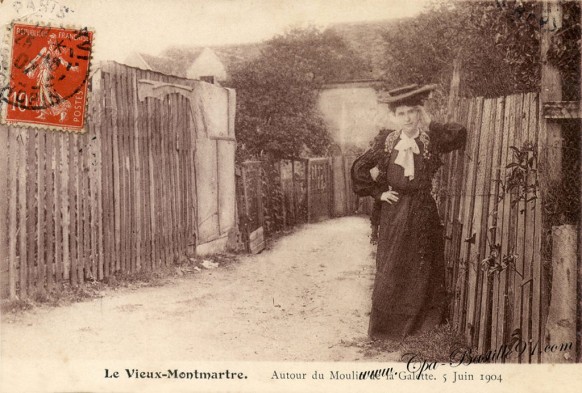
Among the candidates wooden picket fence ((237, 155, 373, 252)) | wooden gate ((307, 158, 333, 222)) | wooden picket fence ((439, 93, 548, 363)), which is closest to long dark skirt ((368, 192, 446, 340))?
wooden picket fence ((439, 93, 548, 363))

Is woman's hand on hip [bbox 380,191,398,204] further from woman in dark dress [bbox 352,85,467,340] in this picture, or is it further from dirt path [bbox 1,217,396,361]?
dirt path [bbox 1,217,396,361]

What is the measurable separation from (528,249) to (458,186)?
2.23 ft

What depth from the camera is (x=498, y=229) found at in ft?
10.0

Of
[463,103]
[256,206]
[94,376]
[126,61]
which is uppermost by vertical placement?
[126,61]

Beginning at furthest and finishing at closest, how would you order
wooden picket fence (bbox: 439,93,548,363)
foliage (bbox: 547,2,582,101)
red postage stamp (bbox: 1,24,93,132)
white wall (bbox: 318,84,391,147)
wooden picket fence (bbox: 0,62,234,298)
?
white wall (bbox: 318,84,391,147) → wooden picket fence (bbox: 0,62,234,298) → red postage stamp (bbox: 1,24,93,132) → wooden picket fence (bbox: 439,93,548,363) → foliage (bbox: 547,2,582,101)

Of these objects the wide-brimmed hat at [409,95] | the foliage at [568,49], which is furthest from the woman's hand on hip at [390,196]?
the foliage at [568,49]

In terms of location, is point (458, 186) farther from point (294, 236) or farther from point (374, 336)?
point (294, 236)

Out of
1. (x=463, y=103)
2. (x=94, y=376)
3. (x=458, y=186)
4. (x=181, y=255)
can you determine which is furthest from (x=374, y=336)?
(x=181, y=255)

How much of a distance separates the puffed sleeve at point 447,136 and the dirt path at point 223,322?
1177mm

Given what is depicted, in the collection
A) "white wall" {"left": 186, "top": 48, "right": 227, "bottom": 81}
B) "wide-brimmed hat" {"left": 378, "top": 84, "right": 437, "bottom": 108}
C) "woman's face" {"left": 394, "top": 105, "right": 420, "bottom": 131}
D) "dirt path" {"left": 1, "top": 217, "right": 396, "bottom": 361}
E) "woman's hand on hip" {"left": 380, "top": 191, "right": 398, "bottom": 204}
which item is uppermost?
"white wall" {"left": 186, "top": 48, "right": 227, "bottom": 81}

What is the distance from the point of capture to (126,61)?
4379 mm

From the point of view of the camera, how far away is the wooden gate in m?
7.61

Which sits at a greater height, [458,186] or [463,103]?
[463,103]

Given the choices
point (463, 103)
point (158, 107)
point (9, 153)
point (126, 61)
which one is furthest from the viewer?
point (158, 107)
